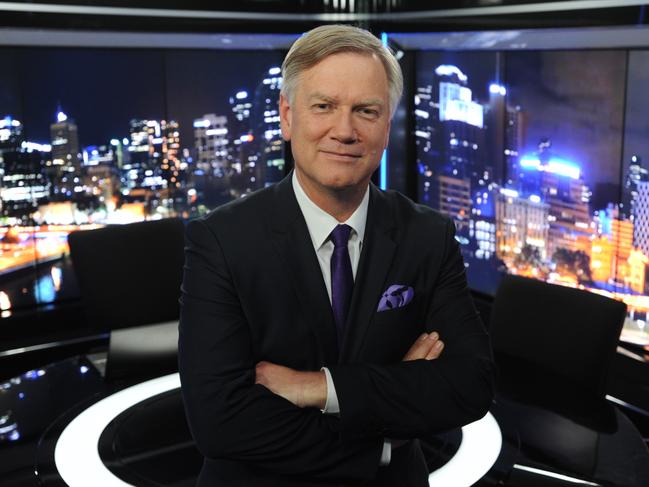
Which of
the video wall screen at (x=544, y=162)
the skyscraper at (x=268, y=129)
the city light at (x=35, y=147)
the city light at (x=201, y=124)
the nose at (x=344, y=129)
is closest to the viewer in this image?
the nose at (x=344, y=129)

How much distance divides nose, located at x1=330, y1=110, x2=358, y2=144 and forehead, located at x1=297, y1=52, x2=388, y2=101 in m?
0.03

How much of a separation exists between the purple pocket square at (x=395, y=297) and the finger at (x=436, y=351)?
0.44ft

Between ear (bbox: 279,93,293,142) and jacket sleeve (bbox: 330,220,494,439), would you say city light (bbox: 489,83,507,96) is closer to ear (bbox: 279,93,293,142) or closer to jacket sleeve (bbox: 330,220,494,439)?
jacket sleeve (bbox: 330,220,494,439)

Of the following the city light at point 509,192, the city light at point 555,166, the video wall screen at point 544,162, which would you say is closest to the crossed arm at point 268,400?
the video wall screen at point 544,162

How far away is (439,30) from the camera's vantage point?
15.5 ft

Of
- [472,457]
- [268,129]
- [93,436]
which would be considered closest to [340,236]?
[472,457]

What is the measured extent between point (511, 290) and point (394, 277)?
1.64 meters

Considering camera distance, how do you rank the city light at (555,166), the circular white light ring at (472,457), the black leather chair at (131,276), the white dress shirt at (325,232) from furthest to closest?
the city light at (555,166)
the black leather chair at (131,276)
the circular white light ring at (472,457)
the white dress shirt at (325,232)

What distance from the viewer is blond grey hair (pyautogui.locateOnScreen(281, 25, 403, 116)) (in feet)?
4.49

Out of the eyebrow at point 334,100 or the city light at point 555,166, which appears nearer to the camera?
the eyebrow at point 334,100

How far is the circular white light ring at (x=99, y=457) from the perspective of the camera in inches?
75.5

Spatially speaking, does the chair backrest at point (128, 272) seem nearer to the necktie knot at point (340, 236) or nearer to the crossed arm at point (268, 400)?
the crossed arm at point (268, 400)

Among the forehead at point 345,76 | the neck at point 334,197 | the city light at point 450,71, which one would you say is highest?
the city light at point 450,71

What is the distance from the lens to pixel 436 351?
1565 millimetres
